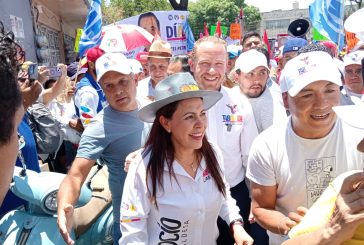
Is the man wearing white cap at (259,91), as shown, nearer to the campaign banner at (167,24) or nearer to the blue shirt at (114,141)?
the blue shirt at (114,141)

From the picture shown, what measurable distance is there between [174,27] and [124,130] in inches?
209

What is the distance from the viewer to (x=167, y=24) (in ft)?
23.7

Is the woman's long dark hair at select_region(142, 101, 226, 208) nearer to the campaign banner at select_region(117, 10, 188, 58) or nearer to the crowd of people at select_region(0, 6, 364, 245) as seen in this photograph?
the crowd of people at select_region(0, 6, 364, 245)

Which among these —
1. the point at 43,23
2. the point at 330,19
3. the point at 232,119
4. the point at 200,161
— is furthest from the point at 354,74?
the point at 43,23

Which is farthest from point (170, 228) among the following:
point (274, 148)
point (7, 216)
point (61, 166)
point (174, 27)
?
point (174, 27)

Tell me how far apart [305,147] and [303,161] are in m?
0.07

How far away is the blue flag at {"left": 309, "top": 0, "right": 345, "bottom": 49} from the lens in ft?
17.6

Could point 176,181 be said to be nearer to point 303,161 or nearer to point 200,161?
point 200,161

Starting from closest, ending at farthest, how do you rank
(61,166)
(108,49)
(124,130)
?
1. (124,130)
2. (108,49)
3. (61,166)

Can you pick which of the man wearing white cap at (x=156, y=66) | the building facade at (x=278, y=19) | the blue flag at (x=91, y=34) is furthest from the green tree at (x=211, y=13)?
the man wearing white cap at (x=156, y=66)

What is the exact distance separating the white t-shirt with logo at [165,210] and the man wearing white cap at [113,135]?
→ 38 centimetres

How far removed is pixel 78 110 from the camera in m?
3.71

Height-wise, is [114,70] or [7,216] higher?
[114,70]

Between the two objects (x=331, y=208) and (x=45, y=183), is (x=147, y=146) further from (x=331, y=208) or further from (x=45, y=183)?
(x=331, y=208)
